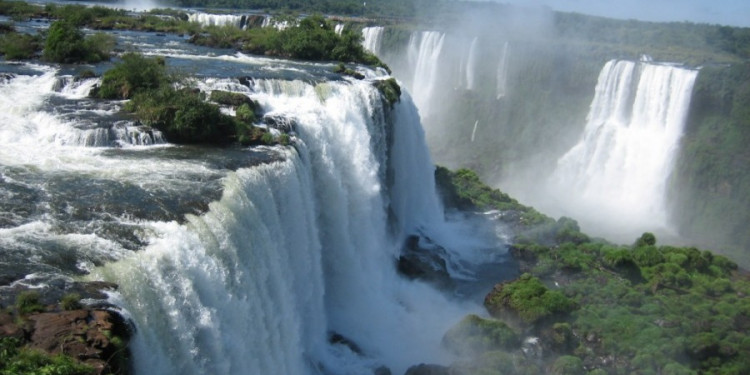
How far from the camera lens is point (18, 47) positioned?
24.0 m

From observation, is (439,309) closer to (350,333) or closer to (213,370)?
(350,333)

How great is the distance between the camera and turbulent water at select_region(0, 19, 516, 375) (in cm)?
1058

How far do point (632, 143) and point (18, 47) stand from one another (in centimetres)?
3133

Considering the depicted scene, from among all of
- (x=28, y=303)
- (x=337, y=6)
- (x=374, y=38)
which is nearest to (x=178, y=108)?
(x=28, y=303)

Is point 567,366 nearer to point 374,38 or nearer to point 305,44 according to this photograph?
point 305,44

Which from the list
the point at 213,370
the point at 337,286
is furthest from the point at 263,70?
the point at 213,370

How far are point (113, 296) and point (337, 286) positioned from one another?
10.2m

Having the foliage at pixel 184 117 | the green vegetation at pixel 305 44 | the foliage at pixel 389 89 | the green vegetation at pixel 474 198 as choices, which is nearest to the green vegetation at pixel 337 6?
the green vegetation at pixel 305 44

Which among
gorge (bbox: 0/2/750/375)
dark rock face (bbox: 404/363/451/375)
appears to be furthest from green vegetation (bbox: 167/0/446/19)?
dark rock face (bbox: 404/363/451/375)

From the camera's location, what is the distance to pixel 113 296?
9469mm

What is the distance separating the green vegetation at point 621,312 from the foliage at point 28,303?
10.7 m

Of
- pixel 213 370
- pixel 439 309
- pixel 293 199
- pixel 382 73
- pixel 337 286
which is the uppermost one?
pixel 382 73

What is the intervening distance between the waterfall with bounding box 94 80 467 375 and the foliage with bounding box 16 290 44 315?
1.02 metres

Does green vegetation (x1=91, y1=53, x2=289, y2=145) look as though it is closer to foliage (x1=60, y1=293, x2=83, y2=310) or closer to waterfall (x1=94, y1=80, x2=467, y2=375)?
waterfall (x1=94, y1=80, x2=467, y2=375)
